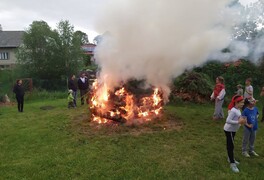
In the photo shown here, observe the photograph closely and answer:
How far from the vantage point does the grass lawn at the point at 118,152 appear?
248 inches

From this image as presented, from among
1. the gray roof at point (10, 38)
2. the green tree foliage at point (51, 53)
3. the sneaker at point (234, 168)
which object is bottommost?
the sneaker at point (234, 168)

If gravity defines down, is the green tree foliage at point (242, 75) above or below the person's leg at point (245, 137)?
above

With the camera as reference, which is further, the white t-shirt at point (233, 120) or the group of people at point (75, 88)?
the group of people at point (75, 88)

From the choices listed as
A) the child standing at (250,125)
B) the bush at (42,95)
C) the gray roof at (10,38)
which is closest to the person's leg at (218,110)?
the child standing at (250,125)

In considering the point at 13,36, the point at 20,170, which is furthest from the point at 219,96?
the point at 13,36

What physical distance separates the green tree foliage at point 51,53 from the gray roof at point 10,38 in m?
21.5

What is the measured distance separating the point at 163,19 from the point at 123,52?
1906 millimetres

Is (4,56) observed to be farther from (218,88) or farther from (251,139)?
(251,139)

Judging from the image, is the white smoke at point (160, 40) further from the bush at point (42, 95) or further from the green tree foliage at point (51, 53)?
the green tree foliage at point (51, 53)

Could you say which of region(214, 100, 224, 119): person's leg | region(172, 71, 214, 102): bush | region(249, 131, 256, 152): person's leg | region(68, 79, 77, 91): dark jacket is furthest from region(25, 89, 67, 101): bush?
region(249, 131, 256, 152): person's leg

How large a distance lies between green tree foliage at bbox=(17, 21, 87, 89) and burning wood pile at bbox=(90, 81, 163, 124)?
14.9 meters

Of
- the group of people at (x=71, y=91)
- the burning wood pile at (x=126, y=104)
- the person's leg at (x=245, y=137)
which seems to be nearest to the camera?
the person's leg at (x=245, y=137)

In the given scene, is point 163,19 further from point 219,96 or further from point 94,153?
point 94,153

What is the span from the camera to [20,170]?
6.50 m
